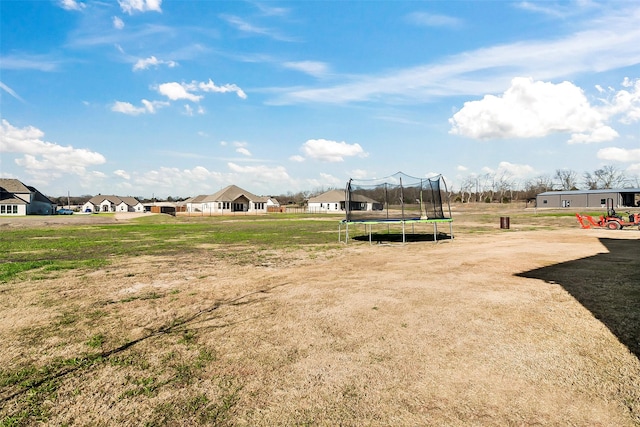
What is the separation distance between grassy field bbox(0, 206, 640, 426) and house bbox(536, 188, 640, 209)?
225 ft

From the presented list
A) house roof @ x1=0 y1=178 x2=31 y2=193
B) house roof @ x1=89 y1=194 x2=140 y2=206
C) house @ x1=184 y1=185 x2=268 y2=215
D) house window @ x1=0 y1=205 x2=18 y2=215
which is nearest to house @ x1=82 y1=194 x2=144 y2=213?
house roof @ x1=89 y1=194 x2=140 y2=206

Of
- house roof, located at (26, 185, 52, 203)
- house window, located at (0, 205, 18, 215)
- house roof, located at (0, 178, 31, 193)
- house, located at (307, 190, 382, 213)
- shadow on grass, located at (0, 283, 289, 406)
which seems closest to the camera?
shadow on grass, located at (0, 283, 289, 406)

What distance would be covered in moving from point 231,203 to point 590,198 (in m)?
68.6

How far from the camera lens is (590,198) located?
6372 centimetres

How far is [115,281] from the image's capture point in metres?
8.51

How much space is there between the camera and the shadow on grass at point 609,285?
503 cm

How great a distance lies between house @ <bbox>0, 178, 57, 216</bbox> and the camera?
62.2 metres

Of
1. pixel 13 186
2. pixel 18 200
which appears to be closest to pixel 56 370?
pixel 18 200

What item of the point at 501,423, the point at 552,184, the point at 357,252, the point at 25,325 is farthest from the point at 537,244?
the point at 552,184

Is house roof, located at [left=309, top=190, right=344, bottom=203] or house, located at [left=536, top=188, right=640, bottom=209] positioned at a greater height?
house roof, located at [left=309, top=190, right=344, bottom=203]

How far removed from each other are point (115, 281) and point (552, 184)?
5326 inches

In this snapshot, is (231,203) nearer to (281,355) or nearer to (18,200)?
(18,200)

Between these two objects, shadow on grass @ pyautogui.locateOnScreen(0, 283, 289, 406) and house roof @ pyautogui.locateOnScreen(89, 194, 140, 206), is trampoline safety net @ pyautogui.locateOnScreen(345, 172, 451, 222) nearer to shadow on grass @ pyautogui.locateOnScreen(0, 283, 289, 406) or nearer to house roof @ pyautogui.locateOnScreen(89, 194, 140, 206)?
shadow on grass @ pyautogui.locateOnScreen(0, 283, 289, 406)

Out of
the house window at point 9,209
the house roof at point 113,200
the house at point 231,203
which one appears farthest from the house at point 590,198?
the house roof at point 113,200
